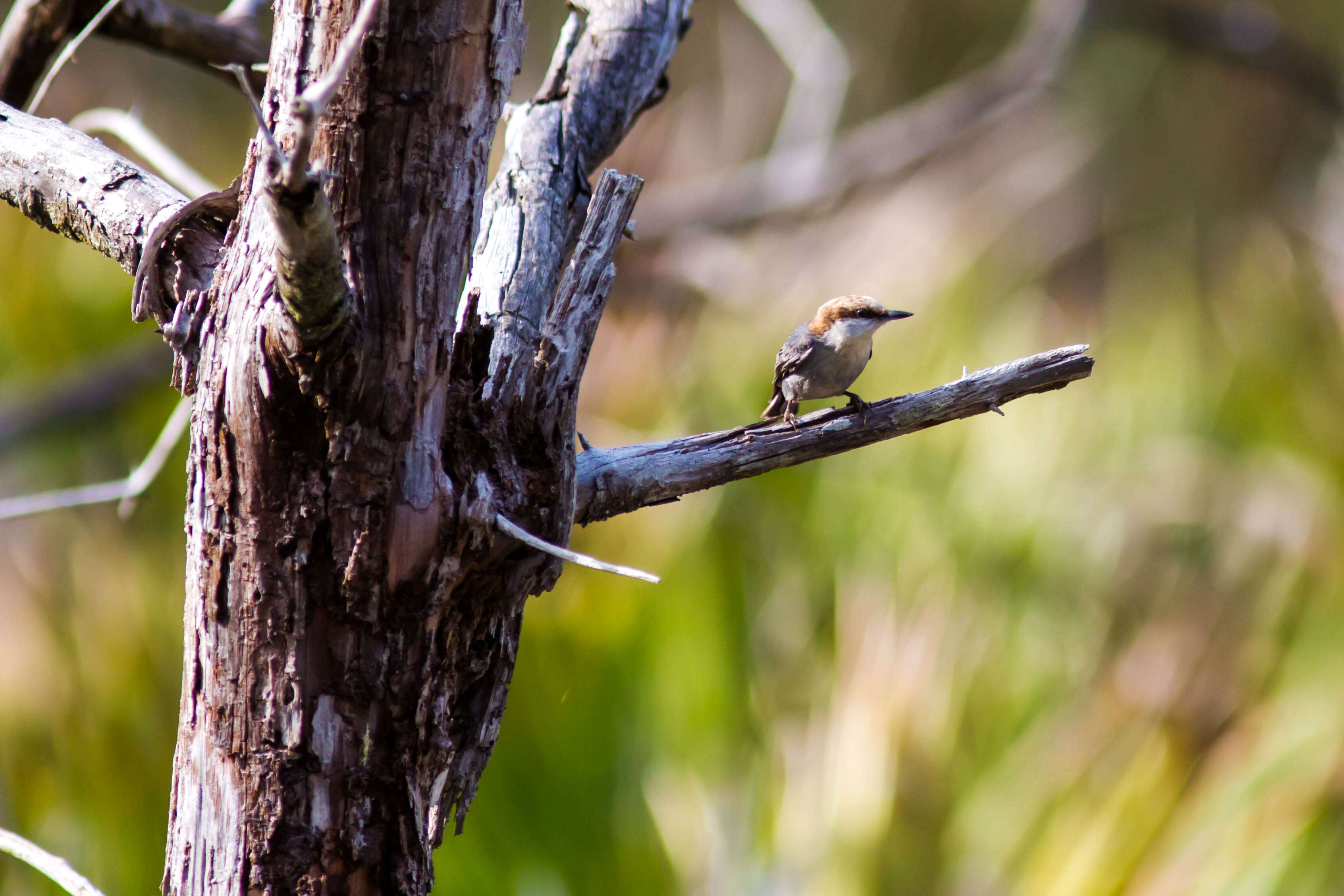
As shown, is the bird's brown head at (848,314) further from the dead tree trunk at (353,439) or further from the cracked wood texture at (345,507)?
the cracked wood texture at (345,507)

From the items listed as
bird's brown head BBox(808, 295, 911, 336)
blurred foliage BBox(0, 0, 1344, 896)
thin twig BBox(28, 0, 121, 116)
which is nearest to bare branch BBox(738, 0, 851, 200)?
blurred foliage BBox(0, 0, 1344, 896)

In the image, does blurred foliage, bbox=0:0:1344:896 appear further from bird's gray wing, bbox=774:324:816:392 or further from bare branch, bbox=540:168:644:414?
bare branch, bbox=540:168:644:414

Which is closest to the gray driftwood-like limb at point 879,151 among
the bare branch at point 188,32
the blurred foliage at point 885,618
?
the blurred foliage at point 885,618

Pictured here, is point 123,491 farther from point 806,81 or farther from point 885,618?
point 806,81

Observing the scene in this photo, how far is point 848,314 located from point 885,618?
1.00 m

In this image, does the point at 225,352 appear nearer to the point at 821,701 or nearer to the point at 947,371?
the point at 821,701

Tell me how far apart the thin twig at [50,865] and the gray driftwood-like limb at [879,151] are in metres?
3.93

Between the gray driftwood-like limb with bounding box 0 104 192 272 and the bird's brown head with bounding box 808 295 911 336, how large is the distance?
1.38 m

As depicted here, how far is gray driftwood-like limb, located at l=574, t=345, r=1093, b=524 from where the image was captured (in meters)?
1.18

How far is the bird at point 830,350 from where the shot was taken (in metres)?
2.12

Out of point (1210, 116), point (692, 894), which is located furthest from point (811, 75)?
point (1210, 116)

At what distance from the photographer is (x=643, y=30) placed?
1691mm

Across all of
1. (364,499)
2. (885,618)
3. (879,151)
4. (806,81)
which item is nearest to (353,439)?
(364,499)

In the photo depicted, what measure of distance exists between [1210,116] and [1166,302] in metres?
4.48
